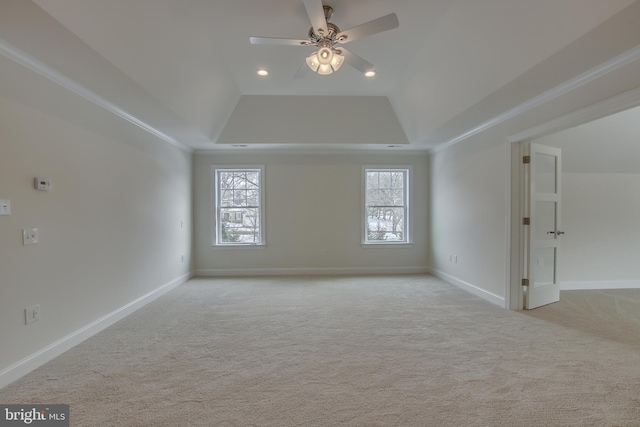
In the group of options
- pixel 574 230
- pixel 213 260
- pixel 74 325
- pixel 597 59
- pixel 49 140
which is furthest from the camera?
pixel 213 260

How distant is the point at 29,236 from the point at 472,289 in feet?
16.4

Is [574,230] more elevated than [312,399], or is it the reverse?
[574,230]

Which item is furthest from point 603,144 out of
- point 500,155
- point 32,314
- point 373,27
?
point 32,314

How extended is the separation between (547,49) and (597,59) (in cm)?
43

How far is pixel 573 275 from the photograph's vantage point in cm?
451

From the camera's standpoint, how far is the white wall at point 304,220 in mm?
5562

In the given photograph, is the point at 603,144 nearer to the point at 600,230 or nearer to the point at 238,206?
the point at 600,230

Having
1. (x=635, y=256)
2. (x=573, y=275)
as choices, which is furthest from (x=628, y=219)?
(x=573, y=275)

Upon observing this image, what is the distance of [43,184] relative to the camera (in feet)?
7.79

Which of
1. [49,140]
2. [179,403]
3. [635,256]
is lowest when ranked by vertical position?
[179,403]

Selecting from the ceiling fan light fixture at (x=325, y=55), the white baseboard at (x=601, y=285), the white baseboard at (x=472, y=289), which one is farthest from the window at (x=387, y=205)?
the ceiling fan light fixture at (x=325, y=55)

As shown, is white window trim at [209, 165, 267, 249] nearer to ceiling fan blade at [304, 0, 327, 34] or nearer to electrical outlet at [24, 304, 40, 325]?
electrical outlet at [24, 304, 40, 325]

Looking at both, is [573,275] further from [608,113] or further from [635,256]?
[608,113]

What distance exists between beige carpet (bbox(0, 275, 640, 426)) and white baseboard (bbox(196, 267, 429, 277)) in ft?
5.86
